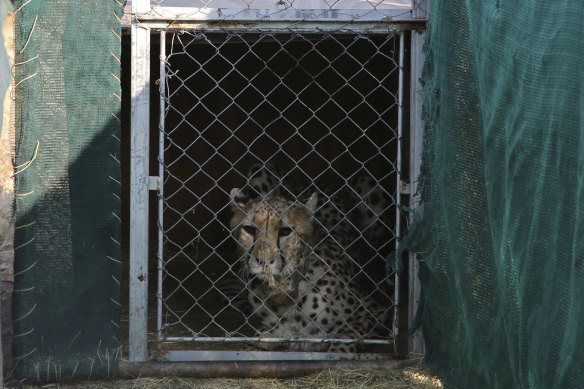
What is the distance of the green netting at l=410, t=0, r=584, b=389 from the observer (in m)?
2.24

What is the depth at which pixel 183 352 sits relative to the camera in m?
4.37

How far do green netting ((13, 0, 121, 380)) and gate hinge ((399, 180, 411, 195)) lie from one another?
160 centimetres

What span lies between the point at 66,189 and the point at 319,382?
174cm

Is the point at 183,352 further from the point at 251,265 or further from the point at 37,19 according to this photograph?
the point at 37,19

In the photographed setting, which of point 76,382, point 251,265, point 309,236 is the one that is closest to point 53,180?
point 76,382

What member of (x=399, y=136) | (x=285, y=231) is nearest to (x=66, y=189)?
(x=285, y=231)

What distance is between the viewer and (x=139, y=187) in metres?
4.23

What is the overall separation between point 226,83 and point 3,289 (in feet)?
13.6

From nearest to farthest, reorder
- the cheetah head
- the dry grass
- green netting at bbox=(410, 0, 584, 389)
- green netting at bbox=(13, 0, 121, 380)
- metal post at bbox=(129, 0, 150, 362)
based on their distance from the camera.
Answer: green netting at bbox=(410, 0, 584, 389) < green netting at bbox=(13, 0, 121, 380) < the dry grass < metal post at bbox=(129, 0, 150, 362) < the cheetah head

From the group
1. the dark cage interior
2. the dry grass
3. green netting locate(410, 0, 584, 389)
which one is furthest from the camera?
the dark cage interior

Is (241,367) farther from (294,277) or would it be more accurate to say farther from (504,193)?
(504,193)

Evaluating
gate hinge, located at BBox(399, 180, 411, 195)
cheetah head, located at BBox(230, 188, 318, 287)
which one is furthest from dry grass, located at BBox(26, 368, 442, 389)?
gate hinge, located at BBox(399, 180, 411, 195)

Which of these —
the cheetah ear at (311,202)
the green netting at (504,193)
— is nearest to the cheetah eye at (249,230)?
the cheetah ear at (311,202)

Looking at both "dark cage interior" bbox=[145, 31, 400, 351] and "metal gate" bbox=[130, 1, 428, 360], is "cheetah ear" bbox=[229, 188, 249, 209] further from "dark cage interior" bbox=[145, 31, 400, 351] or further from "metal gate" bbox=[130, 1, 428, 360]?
"dark cage interior" bbox=[145, 31, 400, 351]
